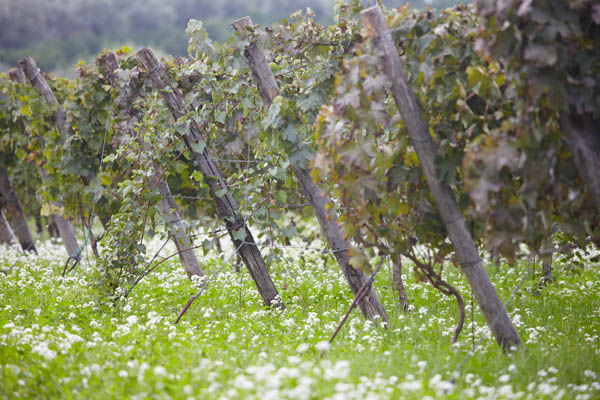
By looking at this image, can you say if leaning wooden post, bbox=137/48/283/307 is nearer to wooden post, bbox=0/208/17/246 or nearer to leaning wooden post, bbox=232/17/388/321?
leaning wooden post, bbox=232/17/388/321

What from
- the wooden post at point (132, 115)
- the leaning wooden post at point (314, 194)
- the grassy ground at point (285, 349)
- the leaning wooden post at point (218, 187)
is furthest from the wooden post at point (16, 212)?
the leaning wooden post at point (314, 194)

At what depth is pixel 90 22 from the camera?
76875 mm

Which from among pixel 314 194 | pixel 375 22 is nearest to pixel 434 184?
pixel 375 22

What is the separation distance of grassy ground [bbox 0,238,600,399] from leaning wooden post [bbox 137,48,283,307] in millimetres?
354

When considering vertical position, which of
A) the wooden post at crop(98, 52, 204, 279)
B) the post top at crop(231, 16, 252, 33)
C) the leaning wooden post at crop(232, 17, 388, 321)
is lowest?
the leaning wooden post at crop(232, 17, 388, 321)

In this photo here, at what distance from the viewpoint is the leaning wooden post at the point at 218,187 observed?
593 cm

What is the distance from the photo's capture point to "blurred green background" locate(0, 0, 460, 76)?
46.7 meters

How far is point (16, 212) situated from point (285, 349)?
11.1 meters

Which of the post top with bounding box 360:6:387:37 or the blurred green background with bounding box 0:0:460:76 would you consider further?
the blurred green background with bounding box 0:0:460:76

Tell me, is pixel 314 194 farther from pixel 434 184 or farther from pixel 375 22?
pixel 375 22

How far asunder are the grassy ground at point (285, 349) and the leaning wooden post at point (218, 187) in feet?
1.16

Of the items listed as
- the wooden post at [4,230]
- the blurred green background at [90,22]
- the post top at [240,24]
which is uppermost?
the blurred green background at [90,22]

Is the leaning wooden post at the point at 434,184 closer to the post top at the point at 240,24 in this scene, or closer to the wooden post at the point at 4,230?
the post top at the point at 240,24

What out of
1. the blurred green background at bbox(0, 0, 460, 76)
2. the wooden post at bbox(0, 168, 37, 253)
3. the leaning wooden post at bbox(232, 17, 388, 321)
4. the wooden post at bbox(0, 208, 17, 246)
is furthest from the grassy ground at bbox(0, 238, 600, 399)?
Answer: the blurred green background at bbox(0, 0, 460, 76)
